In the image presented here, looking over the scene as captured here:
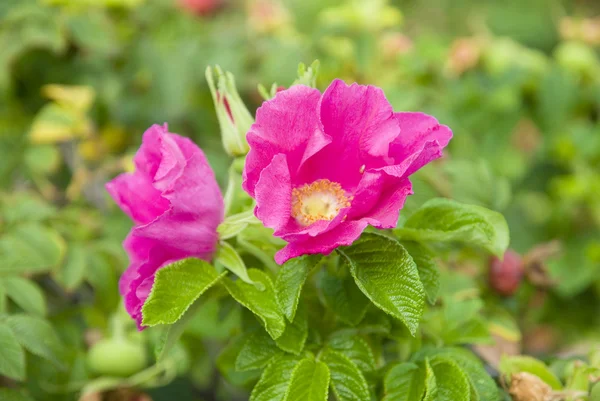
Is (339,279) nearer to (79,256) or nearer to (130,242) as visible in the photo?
(130,242)

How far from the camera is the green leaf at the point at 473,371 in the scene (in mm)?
538

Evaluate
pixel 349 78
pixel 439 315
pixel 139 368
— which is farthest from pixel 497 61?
pixel 139 368

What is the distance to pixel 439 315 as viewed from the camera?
2.13 ft

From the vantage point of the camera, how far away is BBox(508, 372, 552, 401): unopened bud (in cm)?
55

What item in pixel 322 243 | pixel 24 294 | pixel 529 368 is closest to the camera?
pixel 322 243

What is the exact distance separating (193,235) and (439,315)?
10.3 inches

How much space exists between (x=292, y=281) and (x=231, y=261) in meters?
0.07

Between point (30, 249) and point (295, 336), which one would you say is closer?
point (295, 336)

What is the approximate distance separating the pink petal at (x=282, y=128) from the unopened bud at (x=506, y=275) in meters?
0.46

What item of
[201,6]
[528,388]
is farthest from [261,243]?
[201,6]

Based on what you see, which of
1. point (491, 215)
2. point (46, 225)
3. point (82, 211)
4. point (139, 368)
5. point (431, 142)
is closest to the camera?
point (431, 142)

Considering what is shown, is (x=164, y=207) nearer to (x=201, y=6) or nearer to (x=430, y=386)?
(x=430, y=386)

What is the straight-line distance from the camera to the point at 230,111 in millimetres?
574

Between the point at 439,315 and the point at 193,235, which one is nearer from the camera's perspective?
the point at 193,235
